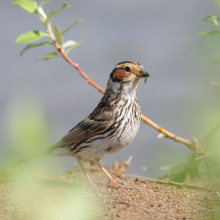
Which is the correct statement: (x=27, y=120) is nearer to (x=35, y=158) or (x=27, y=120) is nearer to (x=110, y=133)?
(x=35, y=158)

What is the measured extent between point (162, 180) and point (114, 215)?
186 cm

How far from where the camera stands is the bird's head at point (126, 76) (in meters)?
4.75

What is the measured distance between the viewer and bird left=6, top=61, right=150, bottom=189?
15.3 ft

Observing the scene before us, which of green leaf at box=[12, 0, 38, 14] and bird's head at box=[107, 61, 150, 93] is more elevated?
green leaf at box=[12, 0, 38, 14]

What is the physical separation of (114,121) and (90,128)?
46 cm

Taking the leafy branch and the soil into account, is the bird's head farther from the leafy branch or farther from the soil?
the soil

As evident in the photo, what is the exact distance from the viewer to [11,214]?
3096 mm

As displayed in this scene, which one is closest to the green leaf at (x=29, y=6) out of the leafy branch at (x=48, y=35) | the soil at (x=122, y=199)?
the leafy branch at (x=48, y=35)

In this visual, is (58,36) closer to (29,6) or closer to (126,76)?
(29,6)

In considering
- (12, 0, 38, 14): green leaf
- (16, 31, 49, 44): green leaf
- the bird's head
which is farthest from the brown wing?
(12, 0, 38, 14): green leaf

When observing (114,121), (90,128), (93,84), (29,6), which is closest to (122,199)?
(114,121)

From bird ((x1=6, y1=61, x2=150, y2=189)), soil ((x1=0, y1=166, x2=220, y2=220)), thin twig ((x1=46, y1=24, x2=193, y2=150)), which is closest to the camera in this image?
soil ((x1=0, y1=166, x2=220, y2=220))

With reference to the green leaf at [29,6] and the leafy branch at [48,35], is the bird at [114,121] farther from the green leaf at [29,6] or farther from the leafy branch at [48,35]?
the green leaf at [29,6]

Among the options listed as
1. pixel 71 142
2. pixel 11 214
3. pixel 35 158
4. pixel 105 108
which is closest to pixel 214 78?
pixel 35 158
